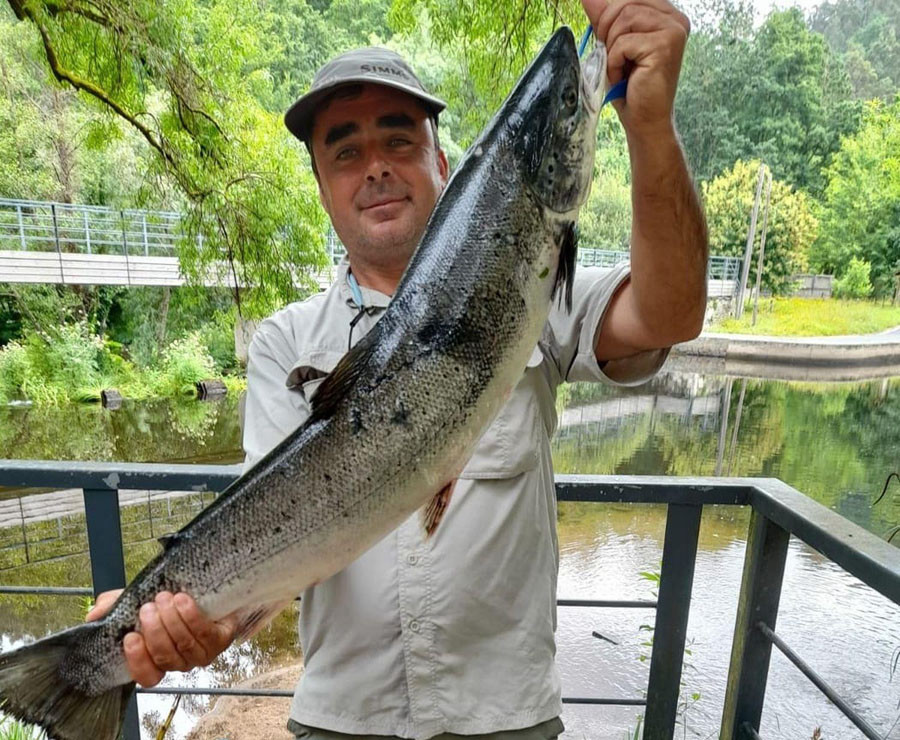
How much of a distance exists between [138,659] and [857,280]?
33399mm

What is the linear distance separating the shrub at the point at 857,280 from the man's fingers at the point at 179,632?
32958mm

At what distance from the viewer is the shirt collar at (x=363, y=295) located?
5.76ft

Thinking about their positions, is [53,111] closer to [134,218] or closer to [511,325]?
[134,218]

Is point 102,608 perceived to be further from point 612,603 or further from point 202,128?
point 202,128

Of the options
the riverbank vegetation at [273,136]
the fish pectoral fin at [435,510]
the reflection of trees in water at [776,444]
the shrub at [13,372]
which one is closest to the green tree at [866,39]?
the riverbank vegetation at [273,136]

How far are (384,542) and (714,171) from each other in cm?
3757

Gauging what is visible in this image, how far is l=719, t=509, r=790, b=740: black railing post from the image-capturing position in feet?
6.42

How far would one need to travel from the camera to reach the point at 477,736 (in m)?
1.51

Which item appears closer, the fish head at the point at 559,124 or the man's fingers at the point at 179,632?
the fish head at the point at 559,124

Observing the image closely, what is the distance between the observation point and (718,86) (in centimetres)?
3750

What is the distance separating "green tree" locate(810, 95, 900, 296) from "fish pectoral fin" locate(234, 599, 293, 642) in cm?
2995

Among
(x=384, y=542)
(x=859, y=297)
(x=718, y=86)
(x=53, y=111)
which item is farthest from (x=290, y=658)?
(x=718, y=86)

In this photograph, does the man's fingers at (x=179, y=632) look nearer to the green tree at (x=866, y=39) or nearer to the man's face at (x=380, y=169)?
the man's face at (x=380, y=169)

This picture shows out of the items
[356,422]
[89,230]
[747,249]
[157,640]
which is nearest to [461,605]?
[356,422]
